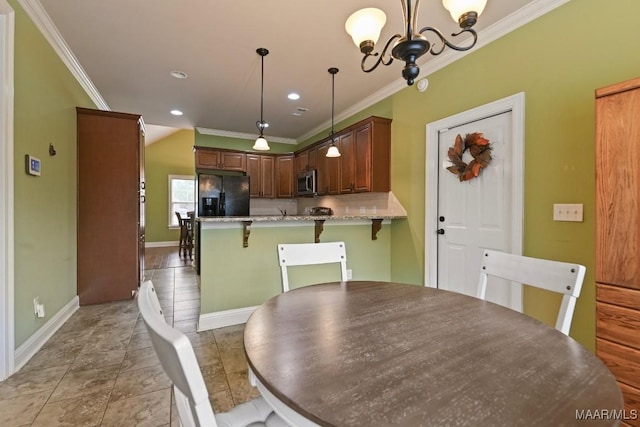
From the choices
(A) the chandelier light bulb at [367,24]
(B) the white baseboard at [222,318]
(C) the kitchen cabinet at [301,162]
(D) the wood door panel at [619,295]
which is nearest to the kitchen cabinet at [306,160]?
(C) the kitchen cabinet at [301,162]

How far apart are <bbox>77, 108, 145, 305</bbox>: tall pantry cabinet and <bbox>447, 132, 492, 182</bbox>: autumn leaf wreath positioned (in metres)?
3.76

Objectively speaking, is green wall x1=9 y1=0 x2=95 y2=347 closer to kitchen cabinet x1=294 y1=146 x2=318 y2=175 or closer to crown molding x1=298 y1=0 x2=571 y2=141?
kitchen cabinet x1=294 y1=146 x2=318 y2=175

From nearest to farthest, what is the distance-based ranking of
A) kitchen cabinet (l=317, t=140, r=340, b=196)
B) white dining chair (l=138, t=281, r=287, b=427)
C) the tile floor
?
white dining chair (l=138, t=281, r=287, b=427), the tile floor, kitchen cabinet (l=317, t=140, r=340, b=196)

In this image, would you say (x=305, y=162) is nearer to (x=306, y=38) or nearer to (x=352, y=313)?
(x=306, y=38)

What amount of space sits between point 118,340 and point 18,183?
1466mm

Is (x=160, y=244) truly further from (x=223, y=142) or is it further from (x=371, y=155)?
(x=371, y=155)

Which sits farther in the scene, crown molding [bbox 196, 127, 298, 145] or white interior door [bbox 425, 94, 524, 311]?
crown molding [bbox 196, 127, 298, 145]

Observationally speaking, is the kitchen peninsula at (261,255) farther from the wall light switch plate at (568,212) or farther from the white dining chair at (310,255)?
the wall light switch plate at (568,212)

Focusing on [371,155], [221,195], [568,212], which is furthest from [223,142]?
[568,212]

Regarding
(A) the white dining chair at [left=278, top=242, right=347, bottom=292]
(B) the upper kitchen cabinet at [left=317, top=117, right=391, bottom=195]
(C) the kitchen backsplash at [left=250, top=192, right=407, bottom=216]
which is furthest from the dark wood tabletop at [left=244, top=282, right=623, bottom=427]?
(B) the upper kitchen cabinet at [left=317, top=117, right=391, bottom=195]

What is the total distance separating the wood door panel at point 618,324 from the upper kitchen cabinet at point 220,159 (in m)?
5.22

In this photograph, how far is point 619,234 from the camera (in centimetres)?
142

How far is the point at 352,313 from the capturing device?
1145mm

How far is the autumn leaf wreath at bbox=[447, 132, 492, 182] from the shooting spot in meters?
2.55
